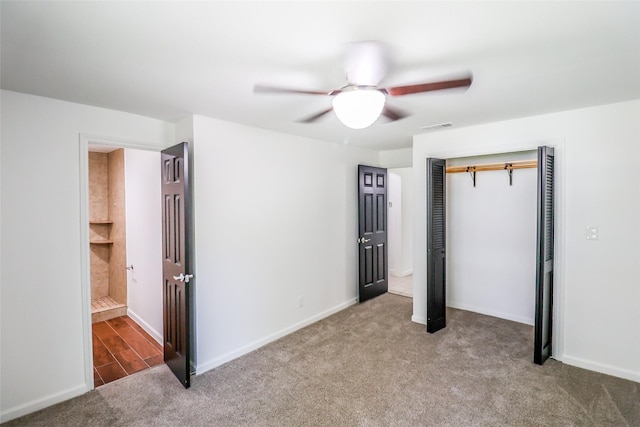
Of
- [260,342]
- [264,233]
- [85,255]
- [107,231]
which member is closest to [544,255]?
[264,233]

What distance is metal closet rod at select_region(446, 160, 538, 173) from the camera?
12.6 ft

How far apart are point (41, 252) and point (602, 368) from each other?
186 inches

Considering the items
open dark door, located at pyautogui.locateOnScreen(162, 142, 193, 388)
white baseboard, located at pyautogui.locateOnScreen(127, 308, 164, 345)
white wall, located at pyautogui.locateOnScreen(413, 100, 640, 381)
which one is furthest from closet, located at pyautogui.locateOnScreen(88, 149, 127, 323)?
white wall, located at pyautogui.locateOnScreen(413, 100, 640, 381)

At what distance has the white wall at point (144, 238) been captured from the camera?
367 cm

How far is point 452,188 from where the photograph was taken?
14.8ft

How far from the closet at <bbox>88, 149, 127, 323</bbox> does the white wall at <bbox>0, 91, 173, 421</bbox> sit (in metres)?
1.98

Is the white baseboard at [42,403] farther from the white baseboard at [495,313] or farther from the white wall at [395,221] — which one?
the white wall at [395,221]

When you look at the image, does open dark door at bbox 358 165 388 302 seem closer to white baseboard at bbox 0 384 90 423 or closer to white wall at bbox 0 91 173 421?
white wall at bbox 0 91 173 421

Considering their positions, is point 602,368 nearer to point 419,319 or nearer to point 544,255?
point 544,255

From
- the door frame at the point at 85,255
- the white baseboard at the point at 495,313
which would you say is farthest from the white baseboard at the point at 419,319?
the door frame at the point at 85,255

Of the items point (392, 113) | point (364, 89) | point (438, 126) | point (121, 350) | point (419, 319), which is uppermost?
point (438, 126)

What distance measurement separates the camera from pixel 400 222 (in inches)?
254

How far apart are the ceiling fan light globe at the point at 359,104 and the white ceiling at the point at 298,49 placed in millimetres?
242

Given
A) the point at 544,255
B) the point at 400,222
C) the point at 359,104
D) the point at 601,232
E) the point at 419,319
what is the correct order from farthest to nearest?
the point at 400,222, the point at 419,319, the point at 544,255, the point at 601,232, the point at 359,104
